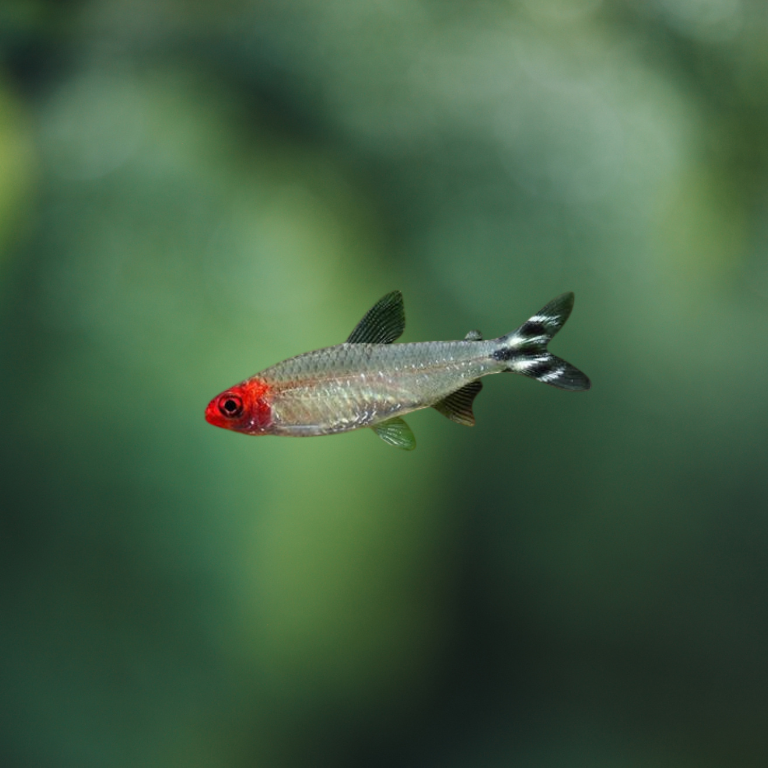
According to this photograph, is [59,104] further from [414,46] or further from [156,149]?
[414,46]

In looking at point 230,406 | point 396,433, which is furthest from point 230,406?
point 396,433

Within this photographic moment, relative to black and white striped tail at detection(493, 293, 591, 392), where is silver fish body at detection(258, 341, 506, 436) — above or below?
below

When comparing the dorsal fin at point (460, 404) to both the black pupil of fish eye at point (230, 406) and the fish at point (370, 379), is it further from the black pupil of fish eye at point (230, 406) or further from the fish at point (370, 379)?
the black pupil of fish eye at point (230, 406)

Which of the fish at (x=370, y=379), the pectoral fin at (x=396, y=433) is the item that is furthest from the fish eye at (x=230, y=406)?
the pectoral fin at (x=396, y=433)

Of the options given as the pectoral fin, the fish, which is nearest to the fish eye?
the fish

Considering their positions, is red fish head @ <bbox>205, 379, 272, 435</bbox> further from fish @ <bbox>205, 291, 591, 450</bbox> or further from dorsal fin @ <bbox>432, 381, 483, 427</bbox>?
dorsal fin @ <bbox>432, 381, 483, 427</bbox>

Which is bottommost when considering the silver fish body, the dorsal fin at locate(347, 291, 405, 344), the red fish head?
the red fish head

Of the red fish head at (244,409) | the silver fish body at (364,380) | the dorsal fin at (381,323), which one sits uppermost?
the dorsal fin at (381,323)
